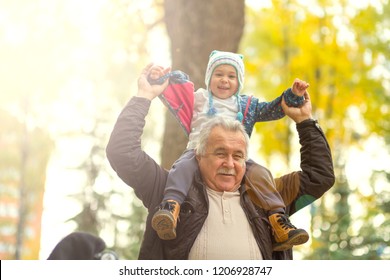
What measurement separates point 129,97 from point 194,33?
9.75ft

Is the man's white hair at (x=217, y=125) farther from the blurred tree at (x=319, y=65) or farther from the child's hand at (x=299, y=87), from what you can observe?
the blurred tree at (x=319, y=65)

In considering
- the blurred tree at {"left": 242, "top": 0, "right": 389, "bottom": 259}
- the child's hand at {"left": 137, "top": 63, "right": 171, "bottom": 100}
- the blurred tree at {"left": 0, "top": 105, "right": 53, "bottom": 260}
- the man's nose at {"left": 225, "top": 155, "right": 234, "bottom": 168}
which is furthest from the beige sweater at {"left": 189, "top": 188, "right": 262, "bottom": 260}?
the blurred tree at {"left": 0, "top": 105, "right": 53, "bottom": 260}

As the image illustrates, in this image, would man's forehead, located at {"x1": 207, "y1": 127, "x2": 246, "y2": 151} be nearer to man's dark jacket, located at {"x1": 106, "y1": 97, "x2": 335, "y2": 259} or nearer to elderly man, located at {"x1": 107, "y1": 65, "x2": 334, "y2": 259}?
elderly man, located at {"x1": 107, "y1": 65, "x2": 334, "y2": 259}

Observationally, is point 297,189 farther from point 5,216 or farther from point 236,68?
point 5,216

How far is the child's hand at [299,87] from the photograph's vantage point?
2975mm

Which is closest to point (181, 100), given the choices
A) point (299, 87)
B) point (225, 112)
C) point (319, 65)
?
point (225, 112)

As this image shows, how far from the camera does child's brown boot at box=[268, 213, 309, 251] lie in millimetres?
2873

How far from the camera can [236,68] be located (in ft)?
10.1

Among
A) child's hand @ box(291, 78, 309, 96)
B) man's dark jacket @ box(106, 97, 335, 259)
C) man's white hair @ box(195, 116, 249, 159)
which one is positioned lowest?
man's dark jacket @ box(106, 97, 335, 259)

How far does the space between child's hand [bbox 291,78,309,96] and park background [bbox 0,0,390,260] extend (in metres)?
3.77

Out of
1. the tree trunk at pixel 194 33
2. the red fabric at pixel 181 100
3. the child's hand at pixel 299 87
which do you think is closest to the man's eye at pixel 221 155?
the red fabric at pixel 181 100

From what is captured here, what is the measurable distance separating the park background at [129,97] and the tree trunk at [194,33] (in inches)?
60.0

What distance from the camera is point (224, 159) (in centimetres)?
297

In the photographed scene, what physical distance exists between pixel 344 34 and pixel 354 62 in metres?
0.57
